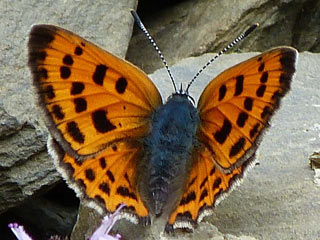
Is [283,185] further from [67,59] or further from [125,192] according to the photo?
[67,59]

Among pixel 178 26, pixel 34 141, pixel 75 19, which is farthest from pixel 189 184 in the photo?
pixel 178 26

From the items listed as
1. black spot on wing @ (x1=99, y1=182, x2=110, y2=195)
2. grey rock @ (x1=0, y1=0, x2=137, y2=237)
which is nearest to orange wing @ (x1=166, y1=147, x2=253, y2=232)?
black spot on wing @ (x1=99, y1=182, x2=110, y2=195)

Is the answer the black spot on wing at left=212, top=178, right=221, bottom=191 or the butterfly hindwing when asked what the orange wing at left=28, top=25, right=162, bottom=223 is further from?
the black spot on wing at left=212, top=178, right=221, bottom=191

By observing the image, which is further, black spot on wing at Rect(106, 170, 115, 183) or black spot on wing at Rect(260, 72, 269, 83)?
black spot on wing at Rect(106, 170, 115, 183)

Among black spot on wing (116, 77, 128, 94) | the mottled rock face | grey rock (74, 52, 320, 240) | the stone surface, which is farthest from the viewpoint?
the stone surface

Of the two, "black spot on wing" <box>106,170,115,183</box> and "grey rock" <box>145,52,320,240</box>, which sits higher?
"black spot on wing" <box>106,170,115,183</box>

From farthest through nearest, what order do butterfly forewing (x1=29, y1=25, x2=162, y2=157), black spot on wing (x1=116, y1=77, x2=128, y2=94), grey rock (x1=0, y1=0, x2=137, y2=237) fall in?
grey rock (x1=0, y1=0, x2=137, y2=237) → black spot on wing (x1=116, y1=77, x2=128, y2=94) → butterfly forewing (x1=29, y1=25, x2=162, y2=157)

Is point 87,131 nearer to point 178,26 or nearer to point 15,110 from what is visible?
point 15,110

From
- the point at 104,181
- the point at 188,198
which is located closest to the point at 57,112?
Result: the point at 104,181
